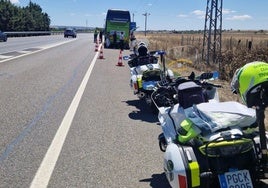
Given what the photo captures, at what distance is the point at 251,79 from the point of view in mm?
3561

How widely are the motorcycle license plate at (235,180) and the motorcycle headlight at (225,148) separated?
19 cm

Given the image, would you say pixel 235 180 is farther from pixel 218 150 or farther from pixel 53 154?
pixel 53 154

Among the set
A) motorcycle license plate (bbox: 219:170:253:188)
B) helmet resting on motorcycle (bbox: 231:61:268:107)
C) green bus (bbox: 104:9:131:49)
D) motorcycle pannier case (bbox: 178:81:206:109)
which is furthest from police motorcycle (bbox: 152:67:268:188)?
green bus (bbox: 104:9:131:49)

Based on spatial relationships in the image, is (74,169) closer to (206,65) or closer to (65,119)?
(65,119)

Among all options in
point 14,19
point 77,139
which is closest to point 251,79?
point 77,139

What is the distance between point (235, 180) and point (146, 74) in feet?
18.1

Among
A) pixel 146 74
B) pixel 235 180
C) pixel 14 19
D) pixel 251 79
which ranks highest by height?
pixel 14 19

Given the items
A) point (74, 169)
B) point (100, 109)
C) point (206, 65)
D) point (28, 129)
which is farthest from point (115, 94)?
point (206, 65)

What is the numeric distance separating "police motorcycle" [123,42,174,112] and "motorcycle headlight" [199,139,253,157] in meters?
4.74

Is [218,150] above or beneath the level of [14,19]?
beneath

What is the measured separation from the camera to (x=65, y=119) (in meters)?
7.82

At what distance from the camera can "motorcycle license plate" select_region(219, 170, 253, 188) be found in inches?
141

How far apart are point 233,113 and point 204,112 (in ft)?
0.92

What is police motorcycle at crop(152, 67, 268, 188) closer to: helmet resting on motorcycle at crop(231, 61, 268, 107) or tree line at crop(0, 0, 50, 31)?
helmet resting on motorcycle at crop(231, 61, 268, 107)
